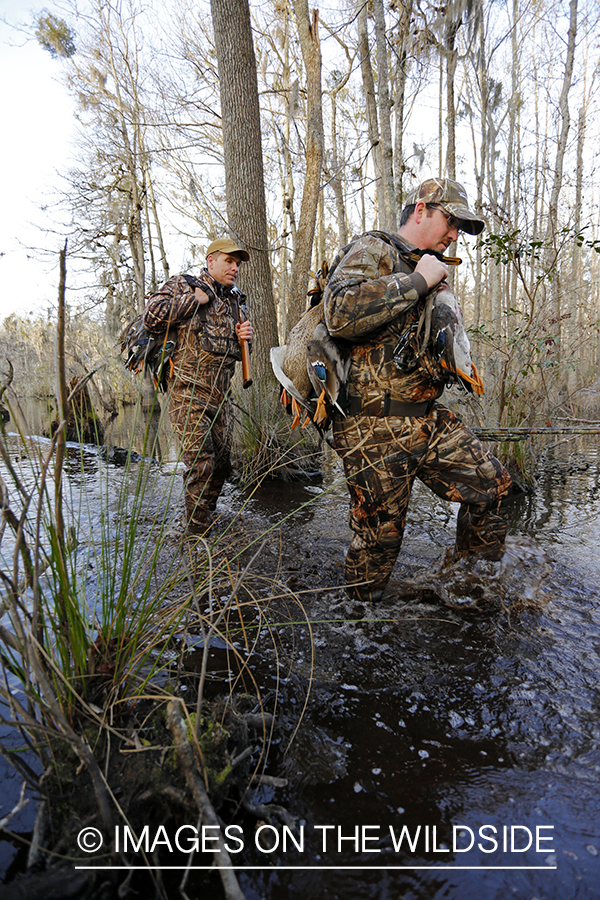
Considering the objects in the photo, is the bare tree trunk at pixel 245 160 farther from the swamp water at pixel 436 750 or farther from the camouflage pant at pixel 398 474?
the swamp water at pixel 436 750

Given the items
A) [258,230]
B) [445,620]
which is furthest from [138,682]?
[258,230]

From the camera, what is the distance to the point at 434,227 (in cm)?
246

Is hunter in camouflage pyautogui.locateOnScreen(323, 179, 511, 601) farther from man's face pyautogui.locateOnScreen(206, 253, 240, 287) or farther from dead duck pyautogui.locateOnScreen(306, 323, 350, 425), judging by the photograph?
man's face pyautogui.locateOnScreen(206, 253, 240, 287)

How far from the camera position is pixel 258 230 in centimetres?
612

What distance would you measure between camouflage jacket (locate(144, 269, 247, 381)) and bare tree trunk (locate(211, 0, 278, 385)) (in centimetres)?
175

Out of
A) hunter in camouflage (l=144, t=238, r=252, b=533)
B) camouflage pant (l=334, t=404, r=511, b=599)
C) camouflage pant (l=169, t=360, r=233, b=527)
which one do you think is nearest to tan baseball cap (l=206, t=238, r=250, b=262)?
hunter in camouflage (l=144, t=238, r=252, b=533)

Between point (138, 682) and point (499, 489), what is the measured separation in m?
1.94

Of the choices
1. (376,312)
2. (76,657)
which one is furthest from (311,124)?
(76,657)

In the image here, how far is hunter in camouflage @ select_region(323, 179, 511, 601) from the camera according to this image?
7.65 ft

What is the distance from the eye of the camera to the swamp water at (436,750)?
135cm

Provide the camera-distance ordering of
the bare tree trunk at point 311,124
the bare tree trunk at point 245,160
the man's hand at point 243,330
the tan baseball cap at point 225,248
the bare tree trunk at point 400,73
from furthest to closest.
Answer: the bare tree trunk at point 400,73 < the bare tree trunk at point 311,124 < the bare tree trunk at point 245,160 < the man's hand at point 243,330 < the tan baseball cap at point 225,248

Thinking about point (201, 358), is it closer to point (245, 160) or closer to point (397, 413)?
point (397, 413)

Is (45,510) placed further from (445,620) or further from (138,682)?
(445,620)

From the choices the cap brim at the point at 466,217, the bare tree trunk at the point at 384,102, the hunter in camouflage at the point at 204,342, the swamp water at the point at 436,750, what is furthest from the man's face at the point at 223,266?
the bare tree trunk at the point at 384,102
